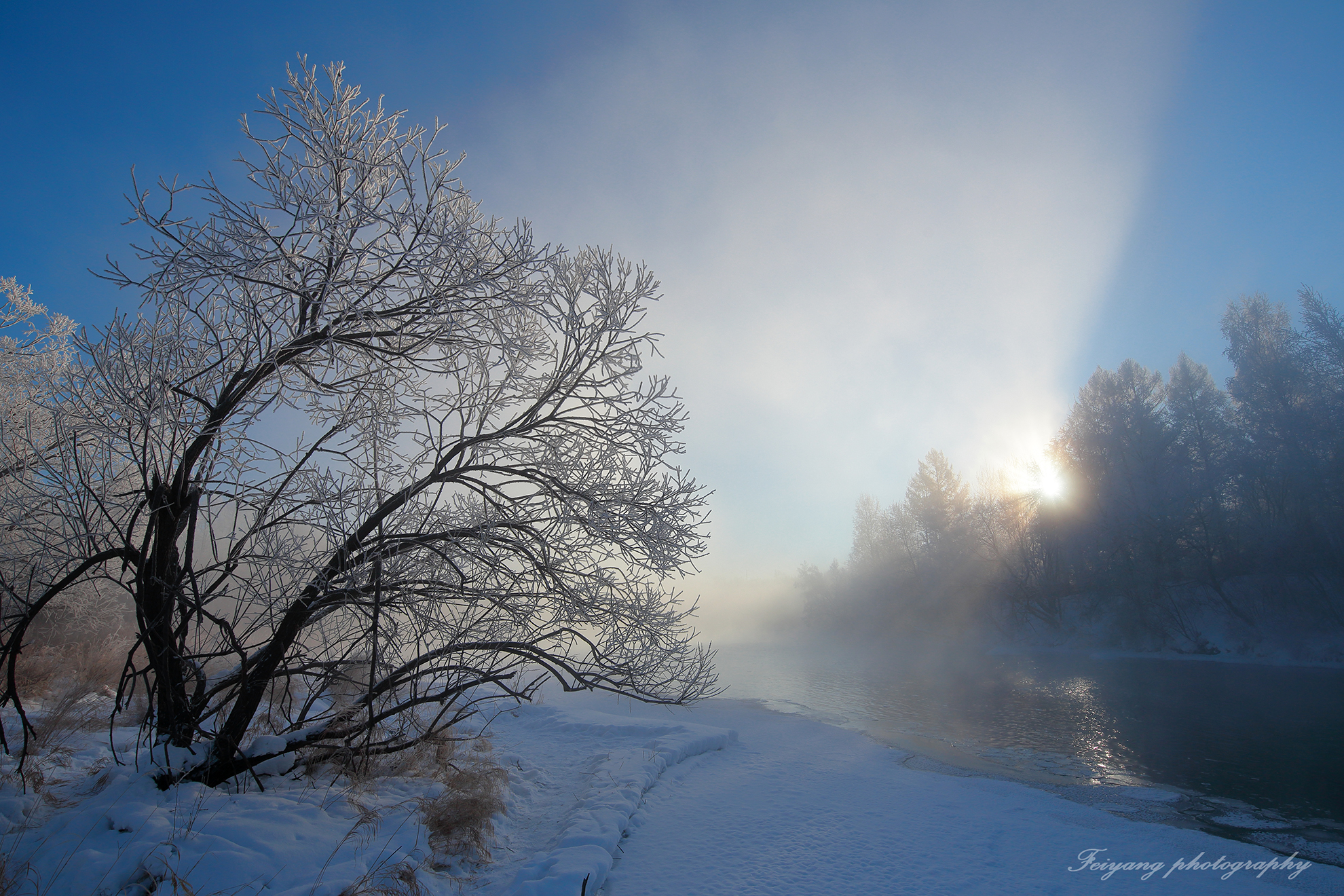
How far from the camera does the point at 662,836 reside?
5.89m

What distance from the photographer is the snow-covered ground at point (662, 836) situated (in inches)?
132

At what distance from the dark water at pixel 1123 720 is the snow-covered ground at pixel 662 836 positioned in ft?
4.87

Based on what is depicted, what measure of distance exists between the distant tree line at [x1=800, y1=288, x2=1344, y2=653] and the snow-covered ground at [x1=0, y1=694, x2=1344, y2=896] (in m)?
23.9

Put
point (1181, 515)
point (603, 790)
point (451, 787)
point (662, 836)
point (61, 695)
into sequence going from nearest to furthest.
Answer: point (451, 787) < point (662, 836) < point (603, 790) < point (61, 695) < point (1181, 515)

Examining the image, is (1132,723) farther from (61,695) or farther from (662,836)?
(61,695)

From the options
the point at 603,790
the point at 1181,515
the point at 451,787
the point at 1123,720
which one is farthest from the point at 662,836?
the point at 1181,515

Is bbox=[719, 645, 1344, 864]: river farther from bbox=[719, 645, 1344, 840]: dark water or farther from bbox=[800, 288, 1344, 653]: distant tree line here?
bbox=[800, 288, 1344, 653]: distant tree line

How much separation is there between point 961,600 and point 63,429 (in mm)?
44898

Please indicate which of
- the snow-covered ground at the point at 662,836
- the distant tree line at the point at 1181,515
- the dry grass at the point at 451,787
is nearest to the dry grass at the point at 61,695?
the snow-covered ground at the point at 662,836

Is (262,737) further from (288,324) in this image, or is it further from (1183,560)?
(1183,560)

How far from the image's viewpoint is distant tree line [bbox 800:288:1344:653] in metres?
23.2

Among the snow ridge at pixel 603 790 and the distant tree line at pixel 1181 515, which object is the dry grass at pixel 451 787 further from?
the distant tree line at pixel 1181 515

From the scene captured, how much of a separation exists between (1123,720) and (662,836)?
12772 millimetres

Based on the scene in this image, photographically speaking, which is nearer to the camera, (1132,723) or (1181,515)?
(1132,723)
